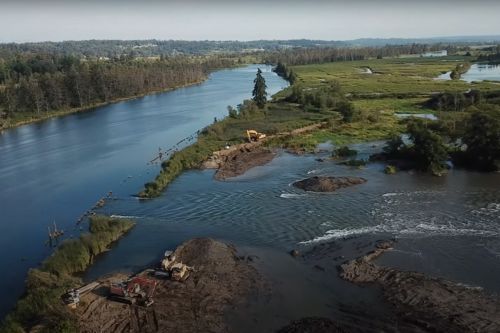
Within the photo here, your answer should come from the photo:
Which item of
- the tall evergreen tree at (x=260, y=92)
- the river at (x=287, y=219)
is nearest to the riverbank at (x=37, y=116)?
the river at (x=287, y=219)

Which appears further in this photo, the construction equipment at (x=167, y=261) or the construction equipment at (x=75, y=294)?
the construction equipment at (x=167, y=261)

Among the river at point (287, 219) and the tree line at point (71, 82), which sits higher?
the tree line at point (71, 82)

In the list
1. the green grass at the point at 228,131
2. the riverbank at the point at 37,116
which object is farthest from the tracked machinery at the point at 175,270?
the riverbank at the point at 37,116

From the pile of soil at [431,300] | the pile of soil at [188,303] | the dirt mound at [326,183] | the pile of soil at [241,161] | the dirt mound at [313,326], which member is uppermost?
the pile of soil at [241,161]

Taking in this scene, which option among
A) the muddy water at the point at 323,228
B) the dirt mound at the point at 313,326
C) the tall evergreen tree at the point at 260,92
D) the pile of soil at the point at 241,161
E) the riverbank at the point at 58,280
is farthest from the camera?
the tall evergreen tree at the point at 260,92

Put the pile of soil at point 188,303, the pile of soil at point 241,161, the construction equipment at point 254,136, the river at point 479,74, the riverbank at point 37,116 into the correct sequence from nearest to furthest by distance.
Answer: the pile of soil at point 188,303, the pile of soil at point 241,161, the construction equipment at point 254,136, the riverbank at point 37,116, the river at point 479,74

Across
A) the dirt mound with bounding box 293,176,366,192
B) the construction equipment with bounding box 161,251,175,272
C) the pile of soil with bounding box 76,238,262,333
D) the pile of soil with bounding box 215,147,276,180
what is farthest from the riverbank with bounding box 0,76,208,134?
the pile of soil with bounding box 76,238,262,333

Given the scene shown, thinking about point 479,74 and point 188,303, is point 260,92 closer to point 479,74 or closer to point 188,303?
point 188,303

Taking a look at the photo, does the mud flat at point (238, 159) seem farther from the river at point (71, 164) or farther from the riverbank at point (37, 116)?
the riverbank at point (37, 116)
